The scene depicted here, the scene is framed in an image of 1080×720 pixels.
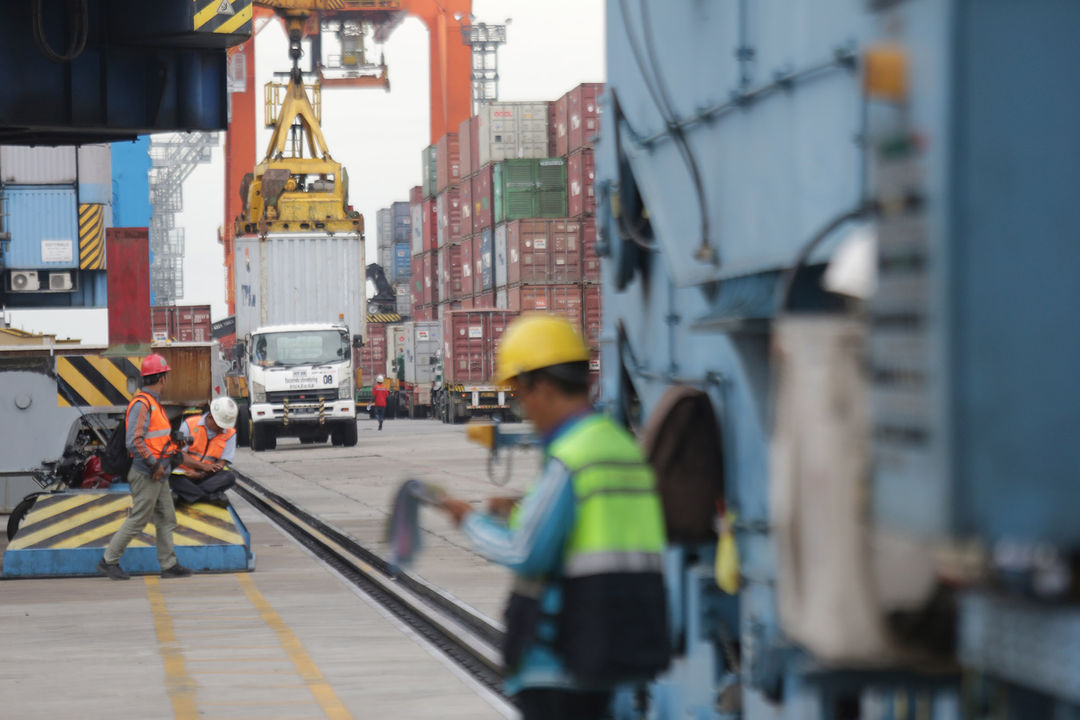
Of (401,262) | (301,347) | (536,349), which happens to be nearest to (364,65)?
(401,262)

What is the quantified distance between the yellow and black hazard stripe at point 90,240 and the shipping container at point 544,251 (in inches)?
1125

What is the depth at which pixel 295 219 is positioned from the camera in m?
37.2

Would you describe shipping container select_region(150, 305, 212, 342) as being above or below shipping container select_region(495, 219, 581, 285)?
below

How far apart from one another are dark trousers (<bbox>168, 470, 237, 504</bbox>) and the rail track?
1.31 m

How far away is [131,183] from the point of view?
33344mm

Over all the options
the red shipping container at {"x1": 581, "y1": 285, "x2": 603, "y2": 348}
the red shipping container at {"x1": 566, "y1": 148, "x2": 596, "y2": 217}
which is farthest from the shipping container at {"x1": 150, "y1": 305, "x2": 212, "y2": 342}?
the red shipping container at {"x1": 581, "y1": 285, "x2": 603, "y2": 348}

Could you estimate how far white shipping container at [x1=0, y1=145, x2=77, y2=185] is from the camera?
81.5 ft

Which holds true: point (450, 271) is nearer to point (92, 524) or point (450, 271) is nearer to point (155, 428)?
point (92, 524)

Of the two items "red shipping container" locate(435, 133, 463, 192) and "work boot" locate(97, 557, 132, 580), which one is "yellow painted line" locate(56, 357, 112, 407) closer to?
"work boot" locate(97, 557, 132, 580)

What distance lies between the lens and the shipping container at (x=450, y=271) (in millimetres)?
64312

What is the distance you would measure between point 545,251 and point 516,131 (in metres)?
6.28

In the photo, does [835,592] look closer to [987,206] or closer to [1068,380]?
[1068,380]

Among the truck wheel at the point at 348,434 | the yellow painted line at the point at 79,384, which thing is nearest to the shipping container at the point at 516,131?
the truck wheel at the point at 348,434

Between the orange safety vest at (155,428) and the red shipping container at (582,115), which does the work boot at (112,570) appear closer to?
the orange safety vest at (155,428)
